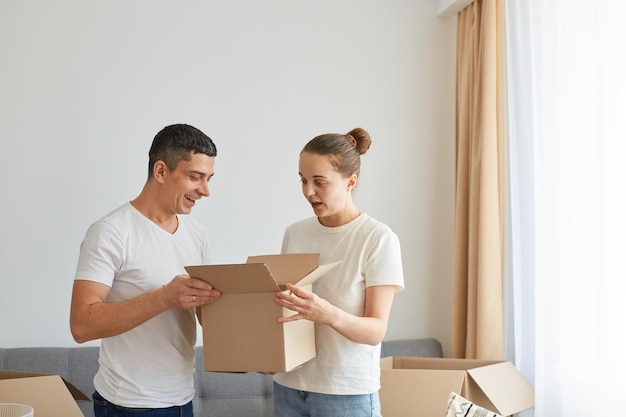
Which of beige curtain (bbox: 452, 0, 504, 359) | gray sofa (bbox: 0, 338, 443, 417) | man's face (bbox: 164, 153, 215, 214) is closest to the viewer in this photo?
man's face (bbox: 164, 153, 215, 214)

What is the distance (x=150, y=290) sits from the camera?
71.7 inches

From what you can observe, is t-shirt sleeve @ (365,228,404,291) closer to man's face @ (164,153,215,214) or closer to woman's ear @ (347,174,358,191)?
woman's ear @ (347,174,358,191)

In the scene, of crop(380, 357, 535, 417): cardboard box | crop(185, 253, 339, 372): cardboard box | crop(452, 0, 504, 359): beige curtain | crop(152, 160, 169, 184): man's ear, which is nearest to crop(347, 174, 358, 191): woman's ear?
crop(185, 253, 339, 372): cardboard box

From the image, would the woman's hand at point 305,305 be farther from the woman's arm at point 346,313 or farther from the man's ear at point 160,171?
the man's ear at point 160,171

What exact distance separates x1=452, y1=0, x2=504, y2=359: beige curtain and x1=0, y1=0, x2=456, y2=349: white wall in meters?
0.27

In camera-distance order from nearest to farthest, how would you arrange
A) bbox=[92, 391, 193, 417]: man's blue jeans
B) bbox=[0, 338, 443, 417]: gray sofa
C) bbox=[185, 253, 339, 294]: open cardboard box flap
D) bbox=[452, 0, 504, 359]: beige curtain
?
bbox=[185, 253, 339, 294]: open cardboard box flap < bbox=[92, 391, 193, 417]: man's blue jeans < bbox=[0, 338, 443, 417]: gray sofa < bbox=[452, 0, 504, 359]: beige curtain

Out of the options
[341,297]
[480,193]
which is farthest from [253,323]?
[480,193]

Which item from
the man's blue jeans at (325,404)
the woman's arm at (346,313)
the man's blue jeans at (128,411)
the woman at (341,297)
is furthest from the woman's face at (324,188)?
the man's blue jeans at (128,411)

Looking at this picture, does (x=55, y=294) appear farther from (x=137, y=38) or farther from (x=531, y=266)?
(x=531, y=266)

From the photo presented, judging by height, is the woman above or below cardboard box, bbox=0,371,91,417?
above

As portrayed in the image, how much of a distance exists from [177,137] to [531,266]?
5.75 feet

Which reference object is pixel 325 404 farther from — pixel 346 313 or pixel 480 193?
pixel 480 193

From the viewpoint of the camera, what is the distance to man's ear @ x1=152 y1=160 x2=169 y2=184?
1.91 m

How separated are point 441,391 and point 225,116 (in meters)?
1.64
